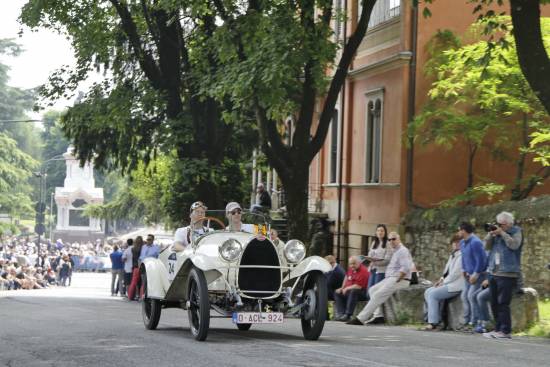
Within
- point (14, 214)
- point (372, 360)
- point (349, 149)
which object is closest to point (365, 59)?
point (349, 149)

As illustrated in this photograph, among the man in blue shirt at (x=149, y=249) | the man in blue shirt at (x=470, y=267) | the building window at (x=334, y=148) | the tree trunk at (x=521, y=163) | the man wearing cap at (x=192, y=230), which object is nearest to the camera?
the man wearing cap at (x=192, y=230)

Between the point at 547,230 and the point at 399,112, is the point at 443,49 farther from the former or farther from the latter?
the point at 547,230

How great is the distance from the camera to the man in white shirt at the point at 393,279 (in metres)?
21.2

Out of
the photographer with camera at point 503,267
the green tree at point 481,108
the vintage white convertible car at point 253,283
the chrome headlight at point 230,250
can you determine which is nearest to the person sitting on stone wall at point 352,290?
the photographer with camera at point 503,267

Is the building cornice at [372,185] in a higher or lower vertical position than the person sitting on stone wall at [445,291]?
higher

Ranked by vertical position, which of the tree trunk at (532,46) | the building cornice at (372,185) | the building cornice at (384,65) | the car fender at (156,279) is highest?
the building cornice at (384,65)

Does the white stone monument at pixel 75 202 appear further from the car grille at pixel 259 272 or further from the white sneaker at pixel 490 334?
the car grille at pixel 259 272

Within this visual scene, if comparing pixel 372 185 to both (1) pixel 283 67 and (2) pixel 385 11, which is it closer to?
(2) pixel 385 11

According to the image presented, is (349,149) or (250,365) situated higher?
(349,149)

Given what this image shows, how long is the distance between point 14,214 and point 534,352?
6969cm

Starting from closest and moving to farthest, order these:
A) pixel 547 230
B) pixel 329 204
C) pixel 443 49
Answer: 1. pixel 547 230
2. pixel 443 49
3. pixel 329 204

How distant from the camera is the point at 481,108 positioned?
2972cm

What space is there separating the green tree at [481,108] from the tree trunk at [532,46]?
989cm

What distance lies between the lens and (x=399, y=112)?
109 feet
